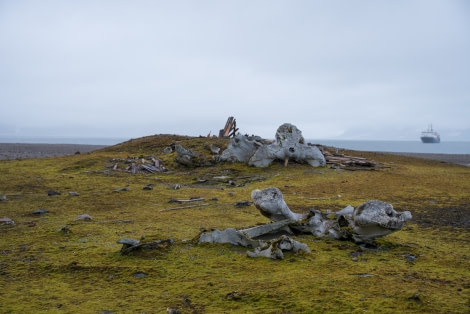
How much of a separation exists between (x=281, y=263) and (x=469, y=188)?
13946 mm

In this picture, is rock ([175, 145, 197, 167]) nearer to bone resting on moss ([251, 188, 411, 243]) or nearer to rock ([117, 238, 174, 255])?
bone resting on moss ([251, 188, 411, 243])

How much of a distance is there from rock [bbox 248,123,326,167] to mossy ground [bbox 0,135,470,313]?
5.85 meters

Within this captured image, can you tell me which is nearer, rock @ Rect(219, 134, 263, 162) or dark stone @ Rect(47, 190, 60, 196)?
dark stone @ Rect(47, 190, 60, 196)

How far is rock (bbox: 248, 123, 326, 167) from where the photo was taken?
75.4ft

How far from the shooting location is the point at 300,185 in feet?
62.3

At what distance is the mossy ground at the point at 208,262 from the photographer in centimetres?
614

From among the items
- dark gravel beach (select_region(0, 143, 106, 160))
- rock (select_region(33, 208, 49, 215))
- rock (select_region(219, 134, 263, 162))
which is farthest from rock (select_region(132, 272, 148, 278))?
dark gravel beach (select_region(0, 143, 106, 160))

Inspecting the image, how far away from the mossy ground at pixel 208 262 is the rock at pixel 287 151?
585 centimetres

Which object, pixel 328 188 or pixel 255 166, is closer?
pixel 328 188

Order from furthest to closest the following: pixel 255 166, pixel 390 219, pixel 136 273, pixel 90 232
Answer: pixel 255 166 → pixel 90 232 → pixel 390 219 → pixel 136 273

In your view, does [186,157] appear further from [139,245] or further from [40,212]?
[139,245]

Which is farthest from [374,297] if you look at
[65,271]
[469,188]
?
[469,188]

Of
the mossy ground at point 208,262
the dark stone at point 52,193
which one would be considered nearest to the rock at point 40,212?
the mossy ground at point 208,262

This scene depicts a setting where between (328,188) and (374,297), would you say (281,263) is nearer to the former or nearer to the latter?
(374,297)
